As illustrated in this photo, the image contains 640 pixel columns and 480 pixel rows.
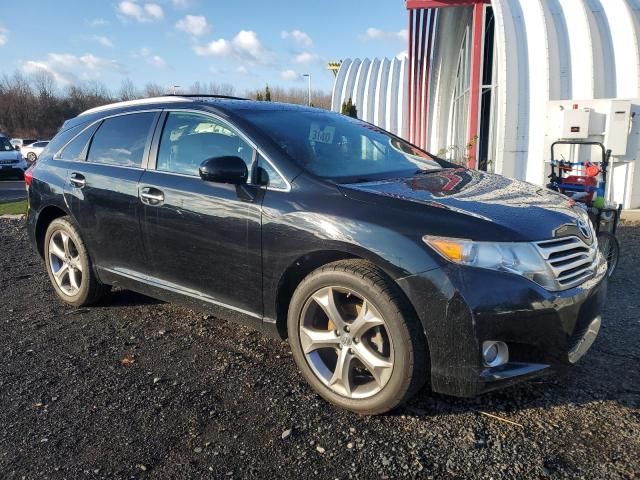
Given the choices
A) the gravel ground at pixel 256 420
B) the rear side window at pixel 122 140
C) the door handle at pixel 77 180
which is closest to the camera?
the gravel ground at pixel 256 420

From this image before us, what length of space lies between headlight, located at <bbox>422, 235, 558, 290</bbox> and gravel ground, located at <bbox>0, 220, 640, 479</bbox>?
2.60ft

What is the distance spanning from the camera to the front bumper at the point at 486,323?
246 cm

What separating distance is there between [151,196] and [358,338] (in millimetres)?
1846

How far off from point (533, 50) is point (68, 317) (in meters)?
9.57

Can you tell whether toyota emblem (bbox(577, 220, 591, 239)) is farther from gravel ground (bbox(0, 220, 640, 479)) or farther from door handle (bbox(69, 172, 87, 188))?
door handle (bbox(69, 172, 87, 188))

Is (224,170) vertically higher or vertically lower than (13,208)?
higher

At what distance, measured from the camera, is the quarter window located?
11.3 feet

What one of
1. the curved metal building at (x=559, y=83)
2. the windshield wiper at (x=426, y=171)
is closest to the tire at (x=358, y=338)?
the windshield wiper at (x=426, y=171)

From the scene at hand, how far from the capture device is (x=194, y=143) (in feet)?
12.0

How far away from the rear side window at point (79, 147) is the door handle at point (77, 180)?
165mm

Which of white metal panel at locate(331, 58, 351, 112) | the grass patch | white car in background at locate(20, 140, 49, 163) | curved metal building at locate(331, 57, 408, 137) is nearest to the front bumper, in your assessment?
the grass patch

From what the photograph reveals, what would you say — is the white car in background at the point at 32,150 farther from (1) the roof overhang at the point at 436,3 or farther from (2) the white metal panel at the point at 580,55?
(2) the white metal panel at the point at 580,55

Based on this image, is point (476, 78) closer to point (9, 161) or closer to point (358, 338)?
point (358, 338)

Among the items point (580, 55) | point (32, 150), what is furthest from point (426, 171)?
point (32, 150)
